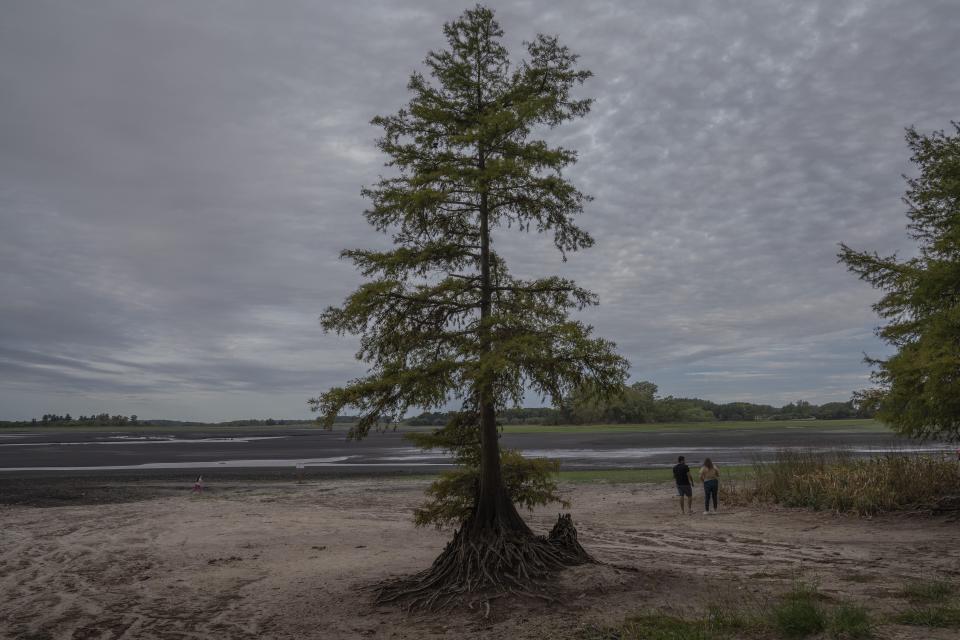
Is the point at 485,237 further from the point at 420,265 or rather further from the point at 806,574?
the point at 806,574

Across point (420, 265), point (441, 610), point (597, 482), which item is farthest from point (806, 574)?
point (597, 482)

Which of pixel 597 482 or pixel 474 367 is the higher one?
pixel 474 367

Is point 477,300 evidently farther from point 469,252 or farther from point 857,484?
point 857,484

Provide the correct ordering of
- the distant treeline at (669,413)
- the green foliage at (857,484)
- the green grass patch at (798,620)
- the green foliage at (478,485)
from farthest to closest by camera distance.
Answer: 1. the distant treeline at (669,413)
2. the green foliage at (857,484)
3. the green foliage at (478,485)
4. the green grass patch at (798,620)

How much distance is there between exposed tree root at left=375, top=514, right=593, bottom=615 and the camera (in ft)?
36.0

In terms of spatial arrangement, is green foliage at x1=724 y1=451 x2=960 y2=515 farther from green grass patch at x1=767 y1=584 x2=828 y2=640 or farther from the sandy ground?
green grass patch at x1=767 y1=584 x2=828 y2=640

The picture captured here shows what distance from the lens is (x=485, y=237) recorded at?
500 inches

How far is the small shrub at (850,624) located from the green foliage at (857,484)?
1213 cm

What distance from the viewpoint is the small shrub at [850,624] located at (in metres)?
7.70

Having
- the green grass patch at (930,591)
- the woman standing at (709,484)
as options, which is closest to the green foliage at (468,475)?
the green grass patch at (930,591)

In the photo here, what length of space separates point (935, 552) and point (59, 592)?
697 inches

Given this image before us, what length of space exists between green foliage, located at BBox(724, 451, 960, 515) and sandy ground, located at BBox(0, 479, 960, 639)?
0.89m

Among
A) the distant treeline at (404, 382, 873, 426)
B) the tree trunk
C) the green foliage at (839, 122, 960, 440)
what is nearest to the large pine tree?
the tree trunk

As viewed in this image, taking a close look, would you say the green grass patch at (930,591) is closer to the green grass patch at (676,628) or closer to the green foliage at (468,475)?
Result: the green grass patch at (676,628)
